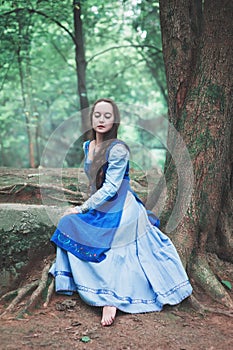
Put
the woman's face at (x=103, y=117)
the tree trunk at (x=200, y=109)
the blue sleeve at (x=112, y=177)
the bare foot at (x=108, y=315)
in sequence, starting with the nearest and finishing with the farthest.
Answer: the bare foot at (x=108, y=315)
the blue sleeve at (x=112, y=177)
the woman's face at (x=103, y=117)
the tree trunk at (x=200, y=109)

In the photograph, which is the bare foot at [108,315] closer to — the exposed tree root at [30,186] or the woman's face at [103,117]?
A: the woman's face at [103,117]

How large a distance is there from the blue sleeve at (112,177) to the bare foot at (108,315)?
740mm

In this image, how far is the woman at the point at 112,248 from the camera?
2.95 metres

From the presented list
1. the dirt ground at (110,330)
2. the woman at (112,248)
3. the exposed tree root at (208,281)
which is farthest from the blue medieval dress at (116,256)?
the exposed tree root at (208,281)

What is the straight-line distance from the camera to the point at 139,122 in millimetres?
12875

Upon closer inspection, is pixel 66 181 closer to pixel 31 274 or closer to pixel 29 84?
pixel 31 274

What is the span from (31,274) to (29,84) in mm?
7970

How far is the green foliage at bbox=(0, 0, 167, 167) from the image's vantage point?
25.6ft

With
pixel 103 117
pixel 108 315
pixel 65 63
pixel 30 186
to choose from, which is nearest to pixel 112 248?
pixel 108 315

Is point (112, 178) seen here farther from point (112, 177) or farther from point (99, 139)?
point (99, 139)

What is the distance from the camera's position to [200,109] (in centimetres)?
349

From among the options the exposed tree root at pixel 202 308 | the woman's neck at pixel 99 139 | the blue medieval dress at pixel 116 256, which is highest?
the woman's neck at pixel 99 139

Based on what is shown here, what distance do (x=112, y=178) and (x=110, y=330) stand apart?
3.54ft

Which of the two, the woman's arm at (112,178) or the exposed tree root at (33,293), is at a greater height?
the woman's arm at (112,178)
